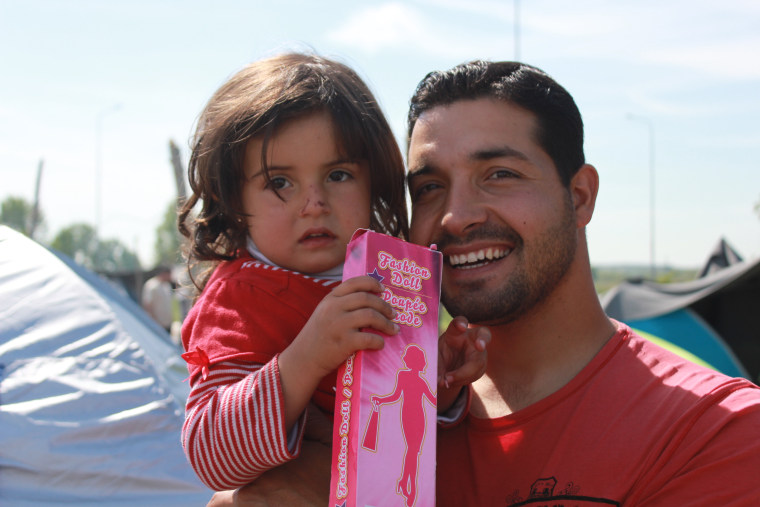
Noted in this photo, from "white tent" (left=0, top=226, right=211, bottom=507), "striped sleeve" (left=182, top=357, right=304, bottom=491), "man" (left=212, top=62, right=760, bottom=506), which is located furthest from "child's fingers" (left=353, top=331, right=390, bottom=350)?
"white tent" (left=0, top=226, right=211, bottom=507)

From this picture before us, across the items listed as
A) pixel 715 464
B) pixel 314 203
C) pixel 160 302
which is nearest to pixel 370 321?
pixel 314 203

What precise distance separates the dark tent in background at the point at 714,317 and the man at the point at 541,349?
5138mm

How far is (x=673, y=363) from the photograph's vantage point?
186cm

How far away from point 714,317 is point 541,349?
5.95 metres

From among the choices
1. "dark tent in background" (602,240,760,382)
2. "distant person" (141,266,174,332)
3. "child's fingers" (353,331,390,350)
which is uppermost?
"child's fingers" (353,331,390,350)

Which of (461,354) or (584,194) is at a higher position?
(584,194)

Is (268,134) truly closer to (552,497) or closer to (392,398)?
(392,398)

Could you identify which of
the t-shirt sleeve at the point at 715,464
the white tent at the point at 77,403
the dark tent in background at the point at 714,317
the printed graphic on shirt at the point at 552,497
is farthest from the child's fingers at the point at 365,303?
the dark tent in background at the point at 714,317

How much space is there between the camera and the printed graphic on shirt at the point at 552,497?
158 cm

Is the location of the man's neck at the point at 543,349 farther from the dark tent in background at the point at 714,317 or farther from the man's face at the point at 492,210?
the dark tent in background at the point at 714,317

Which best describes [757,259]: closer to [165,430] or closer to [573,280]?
[573,280]

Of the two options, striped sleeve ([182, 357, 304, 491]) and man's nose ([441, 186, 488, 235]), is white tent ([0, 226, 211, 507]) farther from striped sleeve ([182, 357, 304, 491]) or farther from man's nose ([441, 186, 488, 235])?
man's nose ([441, 186, 488, 235])

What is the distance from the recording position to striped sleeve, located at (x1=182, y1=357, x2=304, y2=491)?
145 centimetres

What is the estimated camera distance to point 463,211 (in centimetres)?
201
